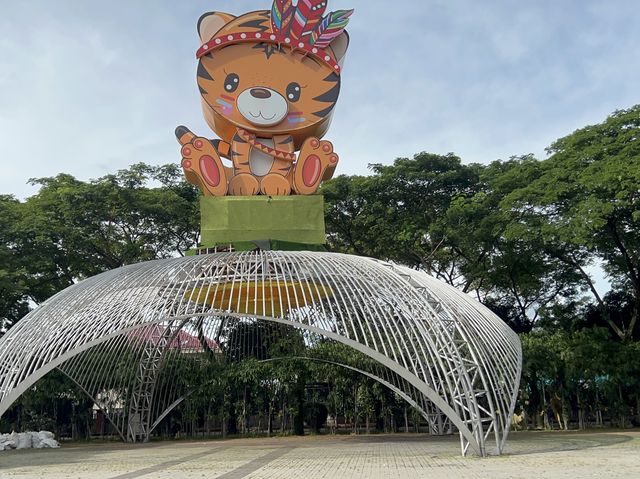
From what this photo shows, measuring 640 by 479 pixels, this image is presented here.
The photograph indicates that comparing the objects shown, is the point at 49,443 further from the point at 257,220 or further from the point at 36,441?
the point at 257,220

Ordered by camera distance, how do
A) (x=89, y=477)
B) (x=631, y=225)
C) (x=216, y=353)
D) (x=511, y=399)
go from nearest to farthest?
(x=89, y=477), (x=511, y=399), (x=631, y=225), (x=216, y=353)

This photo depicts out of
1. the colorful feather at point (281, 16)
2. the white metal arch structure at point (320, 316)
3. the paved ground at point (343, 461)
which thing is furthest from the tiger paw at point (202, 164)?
the paved ground at point (343, 461)

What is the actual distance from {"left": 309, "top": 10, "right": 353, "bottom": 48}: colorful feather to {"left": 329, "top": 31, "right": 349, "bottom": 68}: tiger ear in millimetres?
524

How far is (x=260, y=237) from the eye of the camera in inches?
956

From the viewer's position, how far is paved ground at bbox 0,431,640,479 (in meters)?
14.0

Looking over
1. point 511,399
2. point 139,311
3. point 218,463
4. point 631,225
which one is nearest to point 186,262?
point 139,311

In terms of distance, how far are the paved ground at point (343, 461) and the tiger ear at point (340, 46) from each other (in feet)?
49.7

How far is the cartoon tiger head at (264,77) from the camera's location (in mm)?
25375

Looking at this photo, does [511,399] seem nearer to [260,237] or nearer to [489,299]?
[260,237]

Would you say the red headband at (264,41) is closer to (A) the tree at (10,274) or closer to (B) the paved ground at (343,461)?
(A) the tree at (10,274)

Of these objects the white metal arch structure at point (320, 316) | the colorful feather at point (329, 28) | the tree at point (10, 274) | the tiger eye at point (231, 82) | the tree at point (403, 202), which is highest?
the colorful feather at point (329, 28)

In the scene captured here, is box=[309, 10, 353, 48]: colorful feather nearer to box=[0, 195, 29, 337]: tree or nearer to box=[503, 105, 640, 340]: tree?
box=[503, 105, 640, 340]: tree

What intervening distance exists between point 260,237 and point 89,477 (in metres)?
11.2

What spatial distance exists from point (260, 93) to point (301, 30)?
311 cm
